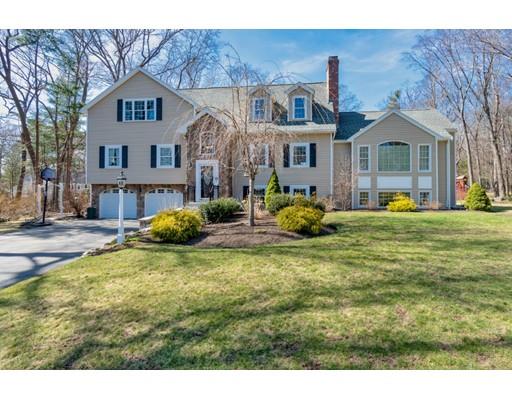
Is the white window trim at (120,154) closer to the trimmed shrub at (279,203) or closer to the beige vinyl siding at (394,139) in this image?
the trimmed shrub at (279,203)

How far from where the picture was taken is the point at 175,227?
779 cm

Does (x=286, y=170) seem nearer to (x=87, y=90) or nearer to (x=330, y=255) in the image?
(x=330, y=255)

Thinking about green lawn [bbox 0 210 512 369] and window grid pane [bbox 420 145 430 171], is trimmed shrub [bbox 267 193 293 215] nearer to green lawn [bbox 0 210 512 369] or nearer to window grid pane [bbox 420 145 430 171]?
green lawn [bbox 0 210 512 369]

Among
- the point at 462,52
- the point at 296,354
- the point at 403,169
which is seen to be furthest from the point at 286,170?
the point at 462,52

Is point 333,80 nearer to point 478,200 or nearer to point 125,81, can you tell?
point 478,200

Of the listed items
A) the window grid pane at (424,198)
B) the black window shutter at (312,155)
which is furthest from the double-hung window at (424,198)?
the black window shutter at (312,155)

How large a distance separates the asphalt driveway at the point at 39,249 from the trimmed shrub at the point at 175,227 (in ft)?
6.36

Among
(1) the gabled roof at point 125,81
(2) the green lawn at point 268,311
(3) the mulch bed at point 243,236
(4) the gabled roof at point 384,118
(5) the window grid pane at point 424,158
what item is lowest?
(2) the green lawn at point 268,311

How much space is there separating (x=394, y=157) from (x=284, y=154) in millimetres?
6134

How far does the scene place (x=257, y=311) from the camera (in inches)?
149

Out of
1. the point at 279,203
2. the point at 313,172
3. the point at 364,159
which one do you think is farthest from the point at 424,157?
the point at 279,203

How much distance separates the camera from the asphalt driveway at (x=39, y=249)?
6226 mm

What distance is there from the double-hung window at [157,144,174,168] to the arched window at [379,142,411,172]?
11.8 meters

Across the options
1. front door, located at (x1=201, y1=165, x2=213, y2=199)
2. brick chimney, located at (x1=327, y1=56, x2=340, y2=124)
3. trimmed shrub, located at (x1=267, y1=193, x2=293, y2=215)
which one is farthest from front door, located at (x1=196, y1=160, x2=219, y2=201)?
brick chimney, located at (x1=327, y1=56, x2=340, y2=124)
